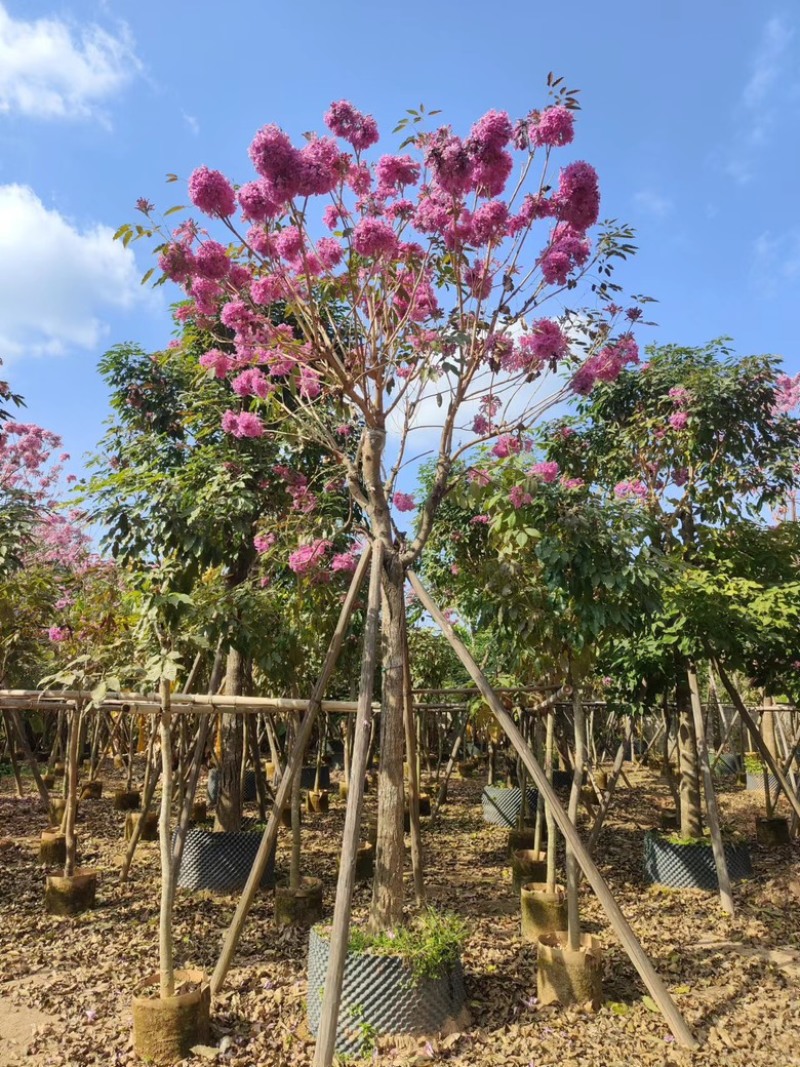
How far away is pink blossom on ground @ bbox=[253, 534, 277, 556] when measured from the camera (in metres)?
6.10

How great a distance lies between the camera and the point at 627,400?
8.80m

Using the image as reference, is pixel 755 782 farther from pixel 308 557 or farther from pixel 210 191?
pixel 210 191

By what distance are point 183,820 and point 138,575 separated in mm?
1998

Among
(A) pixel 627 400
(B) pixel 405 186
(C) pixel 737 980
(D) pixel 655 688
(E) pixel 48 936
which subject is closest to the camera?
(B) pixel 405 186

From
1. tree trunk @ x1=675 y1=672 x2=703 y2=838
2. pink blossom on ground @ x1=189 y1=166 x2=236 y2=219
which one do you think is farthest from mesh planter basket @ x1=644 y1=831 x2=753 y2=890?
pink blossom on ground @ x1=189 y1=166 x2=236 y2=219

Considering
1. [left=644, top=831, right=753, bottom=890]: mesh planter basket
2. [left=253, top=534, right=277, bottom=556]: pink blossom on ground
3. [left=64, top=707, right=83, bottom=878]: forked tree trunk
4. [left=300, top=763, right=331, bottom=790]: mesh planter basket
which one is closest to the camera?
[left=253, top=534, right=277, bottom=556]: pink blossom on ground

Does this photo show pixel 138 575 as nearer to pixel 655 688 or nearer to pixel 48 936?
pixel 48 936

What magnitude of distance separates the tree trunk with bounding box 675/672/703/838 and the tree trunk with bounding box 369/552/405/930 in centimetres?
420

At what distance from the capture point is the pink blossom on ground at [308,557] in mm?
5289

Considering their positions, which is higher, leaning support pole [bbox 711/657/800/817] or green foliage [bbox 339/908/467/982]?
leaning support pole [bbox 711/657/800/817]

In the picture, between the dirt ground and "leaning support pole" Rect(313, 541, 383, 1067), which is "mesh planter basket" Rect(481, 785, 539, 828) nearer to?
the dirt ground

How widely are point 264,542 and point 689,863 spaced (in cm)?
506

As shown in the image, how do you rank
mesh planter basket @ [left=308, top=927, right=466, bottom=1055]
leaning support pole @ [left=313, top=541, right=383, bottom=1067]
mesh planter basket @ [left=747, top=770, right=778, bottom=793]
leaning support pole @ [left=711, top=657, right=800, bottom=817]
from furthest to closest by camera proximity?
mesh planter basket @ [left=747, top=770, right=778, bottom=793] → leaning support pole @ [left=711, top=657, right=800, bottom=817] → mesh planter basket @ [left=308, top=927, right=466, bottom=1055] → leaning support pole @ [left=313, top=541, right=383, bottom=1067]

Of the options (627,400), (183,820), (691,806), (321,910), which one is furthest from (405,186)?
(691,806)
